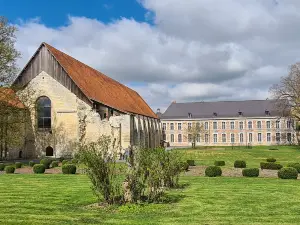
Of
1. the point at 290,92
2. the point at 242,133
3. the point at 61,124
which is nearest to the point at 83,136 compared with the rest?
the point at 61,124

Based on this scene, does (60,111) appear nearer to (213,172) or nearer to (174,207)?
(213,172)

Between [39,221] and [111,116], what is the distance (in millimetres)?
24640

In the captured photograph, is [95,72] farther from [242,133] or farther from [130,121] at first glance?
[242,133]

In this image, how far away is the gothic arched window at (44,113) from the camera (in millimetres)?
33375

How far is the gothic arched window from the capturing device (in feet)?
109

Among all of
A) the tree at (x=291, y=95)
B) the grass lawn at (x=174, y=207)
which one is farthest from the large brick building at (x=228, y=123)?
the grass lawn at (x=174, y=207)

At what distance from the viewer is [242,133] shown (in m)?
72.6

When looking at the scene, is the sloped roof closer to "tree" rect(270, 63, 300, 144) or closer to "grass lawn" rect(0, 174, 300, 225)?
"tree" rect(270, 63, 300, 144)

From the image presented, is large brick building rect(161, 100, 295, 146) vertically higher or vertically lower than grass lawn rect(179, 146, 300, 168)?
higher

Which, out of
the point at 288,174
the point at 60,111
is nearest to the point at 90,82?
the point at 60,111

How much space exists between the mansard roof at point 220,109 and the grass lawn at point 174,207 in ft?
194

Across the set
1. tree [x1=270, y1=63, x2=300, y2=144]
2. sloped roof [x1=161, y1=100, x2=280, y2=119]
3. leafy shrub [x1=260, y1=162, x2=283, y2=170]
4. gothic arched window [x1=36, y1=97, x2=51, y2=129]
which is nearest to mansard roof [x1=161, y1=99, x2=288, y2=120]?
sloped roof [x1=161, y1=100, x2=280, y2=119]

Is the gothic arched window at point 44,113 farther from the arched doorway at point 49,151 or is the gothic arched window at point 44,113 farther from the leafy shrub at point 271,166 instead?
the leafy shrub at point 271,166

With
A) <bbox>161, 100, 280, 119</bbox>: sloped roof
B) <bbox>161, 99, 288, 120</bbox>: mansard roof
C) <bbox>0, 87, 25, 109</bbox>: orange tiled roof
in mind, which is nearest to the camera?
<bbox>0, 87, 25, 109</bbox>: orange tiled roof
